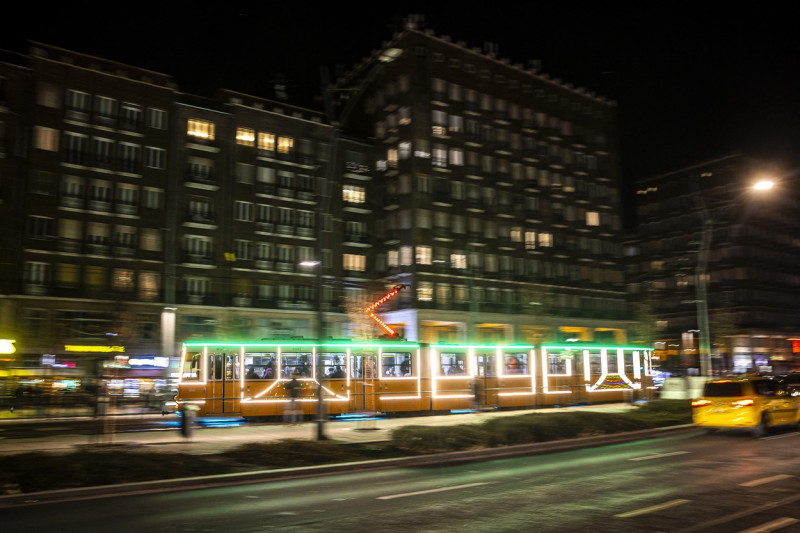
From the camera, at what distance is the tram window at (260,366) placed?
83.5ft

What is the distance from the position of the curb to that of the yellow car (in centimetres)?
192

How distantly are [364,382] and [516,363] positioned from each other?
8.20 m

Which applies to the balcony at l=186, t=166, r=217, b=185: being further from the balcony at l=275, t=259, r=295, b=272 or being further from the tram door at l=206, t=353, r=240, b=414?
the tram door at l=206, t=353, r=240, b=414

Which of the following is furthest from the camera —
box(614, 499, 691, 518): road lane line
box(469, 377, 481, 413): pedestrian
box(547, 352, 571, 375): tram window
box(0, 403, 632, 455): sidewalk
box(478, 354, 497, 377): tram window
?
box(547, 352, 571, 375): tram window

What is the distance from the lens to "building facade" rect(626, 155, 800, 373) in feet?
310

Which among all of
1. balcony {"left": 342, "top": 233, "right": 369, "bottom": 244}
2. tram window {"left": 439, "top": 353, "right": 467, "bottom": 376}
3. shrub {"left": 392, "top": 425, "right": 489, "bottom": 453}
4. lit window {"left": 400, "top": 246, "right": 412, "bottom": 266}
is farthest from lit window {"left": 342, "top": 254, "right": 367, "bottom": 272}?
shrub {"left": 392, "top": 425, "right": 489, "bottom": 453}

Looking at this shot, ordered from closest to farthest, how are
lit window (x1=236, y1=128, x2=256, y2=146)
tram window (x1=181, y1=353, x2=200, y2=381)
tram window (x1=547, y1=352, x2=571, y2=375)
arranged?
tram window (x1=181, y1=353, x2=200, y2=381)
tram window (x1=547, y1=352, x2=571, y2=375)
lit window (x1=236, y1=128, x2=256, y2=146)

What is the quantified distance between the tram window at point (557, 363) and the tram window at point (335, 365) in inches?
434

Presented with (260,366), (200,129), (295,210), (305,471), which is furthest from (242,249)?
(305,471)

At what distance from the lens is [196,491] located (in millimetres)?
12430

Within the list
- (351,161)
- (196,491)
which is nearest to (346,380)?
(196,491)

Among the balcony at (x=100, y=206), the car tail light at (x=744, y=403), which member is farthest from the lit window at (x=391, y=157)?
the car tail light at (x=744, y=403)

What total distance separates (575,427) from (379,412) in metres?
9.85

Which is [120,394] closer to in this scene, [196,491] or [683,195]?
[196,491]
